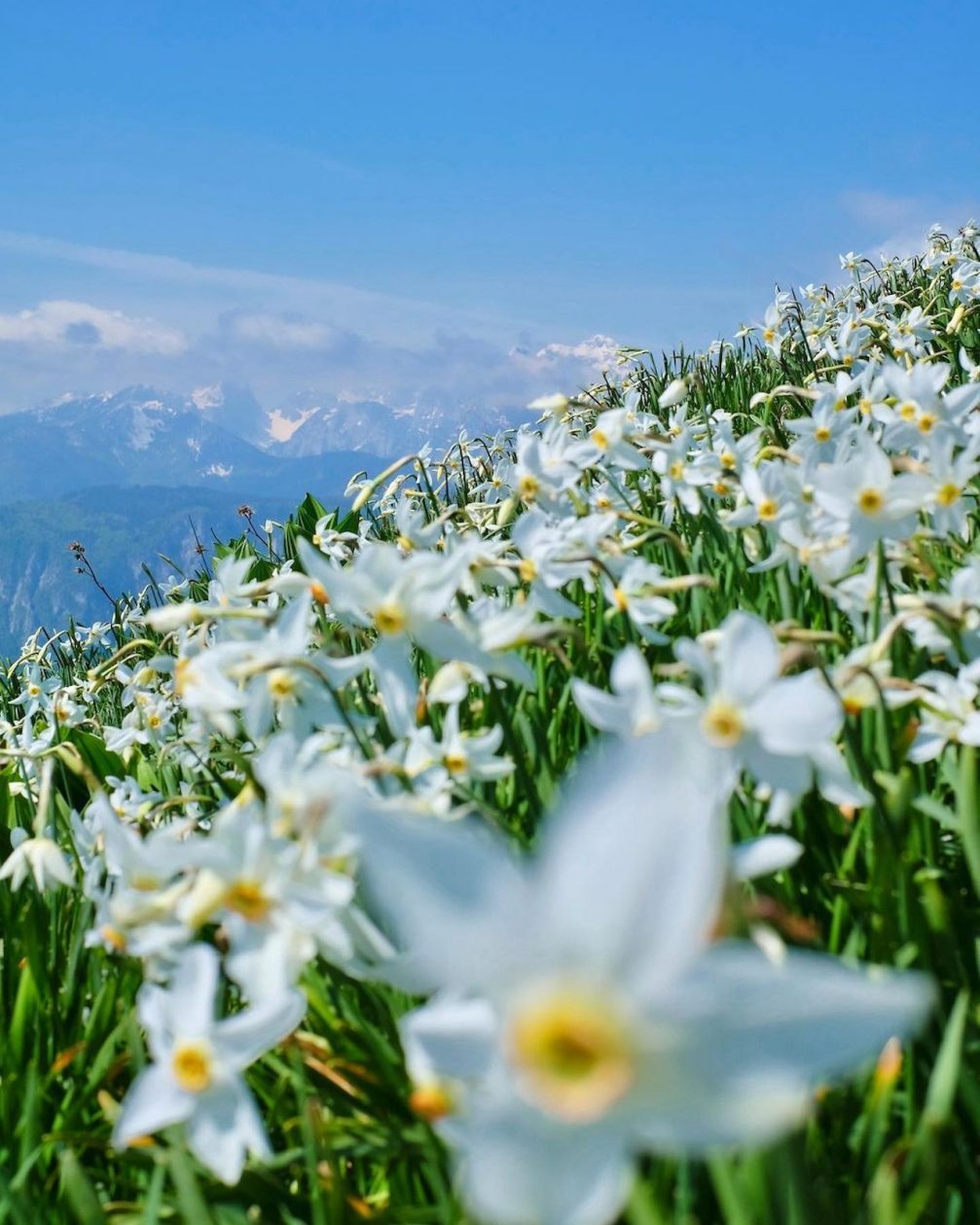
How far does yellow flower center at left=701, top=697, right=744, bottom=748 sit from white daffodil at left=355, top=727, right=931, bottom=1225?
532 millimetres

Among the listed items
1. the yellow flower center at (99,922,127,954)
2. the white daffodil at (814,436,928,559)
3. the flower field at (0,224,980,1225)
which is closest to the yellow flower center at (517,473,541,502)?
the flower field at (0,224,980,1225)

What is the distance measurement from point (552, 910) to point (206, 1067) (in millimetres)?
620

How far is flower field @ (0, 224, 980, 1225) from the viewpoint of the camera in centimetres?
61

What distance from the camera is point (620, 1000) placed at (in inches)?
24.2

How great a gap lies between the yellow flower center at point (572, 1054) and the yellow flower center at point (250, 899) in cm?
56

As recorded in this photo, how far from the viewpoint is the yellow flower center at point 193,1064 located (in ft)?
3.54

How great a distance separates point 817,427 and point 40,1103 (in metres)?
2.21

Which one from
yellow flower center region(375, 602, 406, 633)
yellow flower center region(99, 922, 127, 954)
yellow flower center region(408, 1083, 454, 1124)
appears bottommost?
yellow flower center region(99, 922, 127, 954)

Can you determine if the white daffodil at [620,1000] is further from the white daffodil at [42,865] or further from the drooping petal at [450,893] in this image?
the white daffodil at [42,865]

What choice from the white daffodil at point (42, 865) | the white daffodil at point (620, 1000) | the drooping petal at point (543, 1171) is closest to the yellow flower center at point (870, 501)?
the white daffodil at point (620, 1000)

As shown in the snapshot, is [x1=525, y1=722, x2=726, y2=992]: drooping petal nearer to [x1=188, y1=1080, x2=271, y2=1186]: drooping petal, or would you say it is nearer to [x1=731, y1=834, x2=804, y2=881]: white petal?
[x1=731, y1=834, x2=804, y2=881]: white petal

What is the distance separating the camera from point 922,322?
181 inches

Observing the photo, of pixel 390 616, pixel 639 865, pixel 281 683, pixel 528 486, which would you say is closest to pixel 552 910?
pixel 639 865

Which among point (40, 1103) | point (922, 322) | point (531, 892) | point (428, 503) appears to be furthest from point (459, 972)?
point (428, 503)
